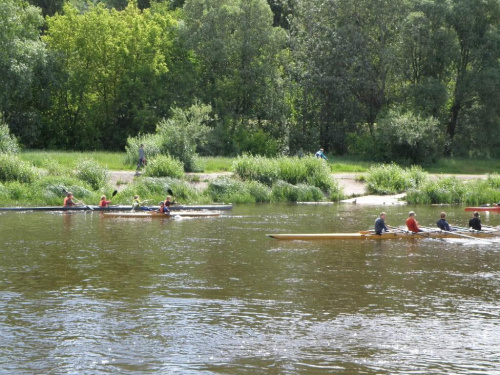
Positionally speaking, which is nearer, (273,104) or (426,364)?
(426,364)

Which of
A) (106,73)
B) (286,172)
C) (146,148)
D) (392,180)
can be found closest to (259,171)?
(286,172)

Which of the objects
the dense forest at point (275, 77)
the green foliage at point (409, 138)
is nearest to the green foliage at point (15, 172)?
the dense forest at point (275, 77)

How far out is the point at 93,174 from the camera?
4559 centimetres

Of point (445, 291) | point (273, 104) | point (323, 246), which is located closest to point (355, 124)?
point (273, 104)

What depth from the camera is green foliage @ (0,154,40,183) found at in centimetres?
4441

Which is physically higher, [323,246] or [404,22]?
[404,22]

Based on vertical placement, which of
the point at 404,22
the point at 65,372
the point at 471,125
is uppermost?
the point at 404,22

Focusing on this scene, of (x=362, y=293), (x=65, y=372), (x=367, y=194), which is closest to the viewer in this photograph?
(x=65, y=372)

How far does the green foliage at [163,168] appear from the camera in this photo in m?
47.2

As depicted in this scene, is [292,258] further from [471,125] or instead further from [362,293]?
[471,125]

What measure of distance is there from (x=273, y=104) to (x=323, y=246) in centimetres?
4016

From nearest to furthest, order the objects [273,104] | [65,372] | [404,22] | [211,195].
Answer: [65,372], [211,195], [404,22], [273,104]

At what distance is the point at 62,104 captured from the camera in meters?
68.8

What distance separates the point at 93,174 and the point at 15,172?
14.6 ft
